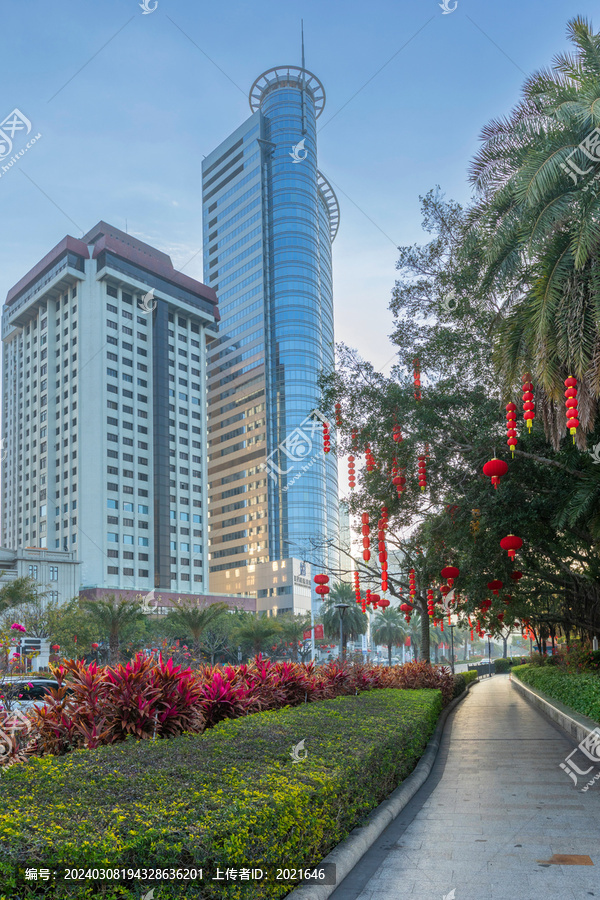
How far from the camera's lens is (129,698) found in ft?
26.0

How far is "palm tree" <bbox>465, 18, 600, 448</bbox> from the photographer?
11.0 m

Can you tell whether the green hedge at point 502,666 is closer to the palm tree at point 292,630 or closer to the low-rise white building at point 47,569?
the palm tree at point 292,630

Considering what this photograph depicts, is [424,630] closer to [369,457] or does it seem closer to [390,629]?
[369,457]

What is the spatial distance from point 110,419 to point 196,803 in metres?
102

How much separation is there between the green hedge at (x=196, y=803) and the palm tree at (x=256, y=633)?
5330 centimetres

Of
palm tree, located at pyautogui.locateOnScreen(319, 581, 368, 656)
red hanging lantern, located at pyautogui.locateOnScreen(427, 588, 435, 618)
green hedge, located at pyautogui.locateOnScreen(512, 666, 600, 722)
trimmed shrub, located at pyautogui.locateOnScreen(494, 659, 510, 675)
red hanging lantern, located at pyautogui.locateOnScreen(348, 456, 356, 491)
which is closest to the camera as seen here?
green hedge, located at pyautogui.locateOnScreen(512, 666, 600, 722)

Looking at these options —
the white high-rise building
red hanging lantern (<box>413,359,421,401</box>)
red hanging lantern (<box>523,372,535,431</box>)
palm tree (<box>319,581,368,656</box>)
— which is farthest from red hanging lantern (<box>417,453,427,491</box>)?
the white high-rise building

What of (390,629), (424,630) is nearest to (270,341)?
(390,629)

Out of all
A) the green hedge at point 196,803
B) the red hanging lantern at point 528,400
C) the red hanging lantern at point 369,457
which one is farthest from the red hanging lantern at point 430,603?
the green hedge at point 196,803

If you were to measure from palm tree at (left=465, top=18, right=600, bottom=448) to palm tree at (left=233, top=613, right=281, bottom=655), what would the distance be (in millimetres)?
50448

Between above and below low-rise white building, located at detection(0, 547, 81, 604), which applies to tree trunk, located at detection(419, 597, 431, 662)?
below

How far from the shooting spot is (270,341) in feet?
424

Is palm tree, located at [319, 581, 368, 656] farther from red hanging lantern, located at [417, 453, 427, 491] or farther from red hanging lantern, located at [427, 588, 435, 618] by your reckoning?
red hanging lantern, located at [417, 453, 427, 491]

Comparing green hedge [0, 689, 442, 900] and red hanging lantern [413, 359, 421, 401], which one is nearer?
green hedge [0, 689, 442, 900]
